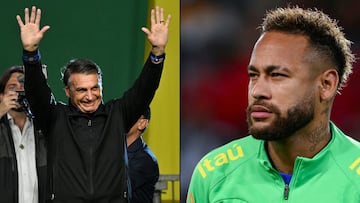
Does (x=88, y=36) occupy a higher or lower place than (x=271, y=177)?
higher

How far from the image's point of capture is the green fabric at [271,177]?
158cm

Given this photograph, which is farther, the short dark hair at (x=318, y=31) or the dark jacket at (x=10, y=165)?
the dark jacket at (x=10, y=165)

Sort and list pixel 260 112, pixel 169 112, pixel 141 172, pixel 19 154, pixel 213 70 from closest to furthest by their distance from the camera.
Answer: pixel 260 112
pixel 19 154
pixel 141 172
pixel 213 70
pixel 169 112

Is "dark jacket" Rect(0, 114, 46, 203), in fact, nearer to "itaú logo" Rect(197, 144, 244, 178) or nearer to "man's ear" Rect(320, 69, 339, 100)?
"itaú logo" Rect(197, 144, 244, 178)

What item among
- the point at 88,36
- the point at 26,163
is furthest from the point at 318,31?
the point at 88,36

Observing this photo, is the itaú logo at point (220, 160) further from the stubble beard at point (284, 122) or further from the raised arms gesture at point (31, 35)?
the raised arms gesture at point (31, 35)

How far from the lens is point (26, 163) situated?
293 centimetres

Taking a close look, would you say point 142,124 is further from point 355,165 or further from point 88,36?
point 355,165

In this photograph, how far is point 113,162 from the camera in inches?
111

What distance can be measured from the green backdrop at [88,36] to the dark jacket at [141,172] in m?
1.03

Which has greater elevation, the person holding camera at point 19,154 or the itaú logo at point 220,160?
the itaú logo at point 220,160

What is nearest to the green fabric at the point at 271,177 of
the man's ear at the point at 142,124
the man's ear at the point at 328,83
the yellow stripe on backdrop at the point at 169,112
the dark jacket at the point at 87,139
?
the man's ear at the point at 328,83

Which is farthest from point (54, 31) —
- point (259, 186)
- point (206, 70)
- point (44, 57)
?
point (259, 186)

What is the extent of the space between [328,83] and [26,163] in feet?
5.48
